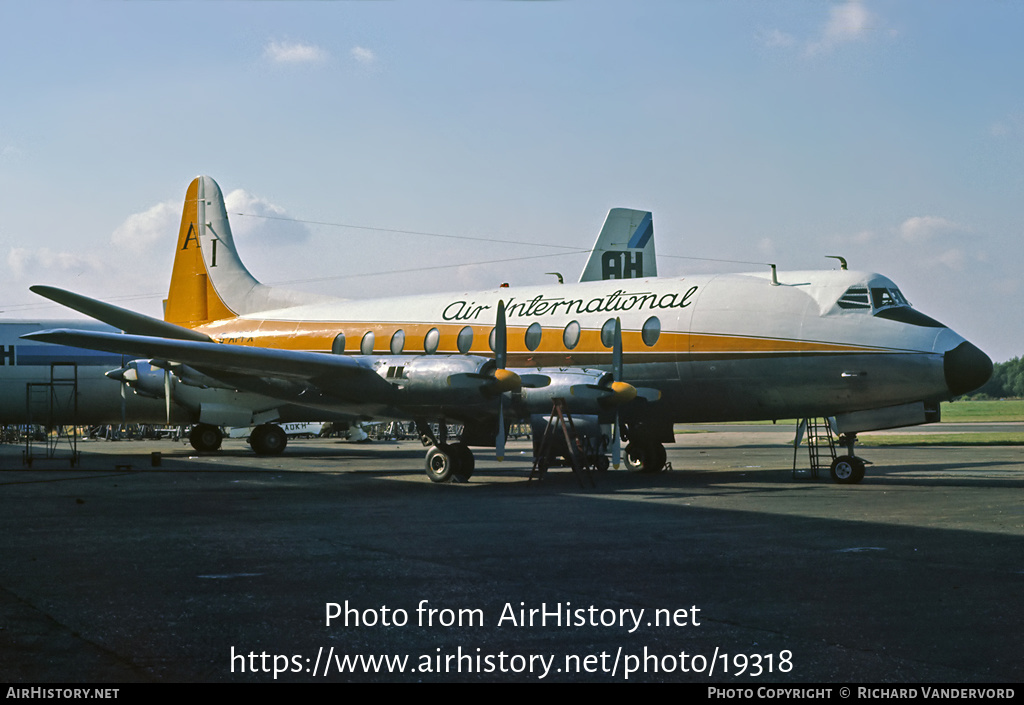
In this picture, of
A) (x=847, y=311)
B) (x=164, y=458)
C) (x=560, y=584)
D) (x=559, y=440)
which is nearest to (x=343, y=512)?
(x=560, y=584)

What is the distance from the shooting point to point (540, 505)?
15.4 m

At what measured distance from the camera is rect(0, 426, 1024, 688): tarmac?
5902 millimetres

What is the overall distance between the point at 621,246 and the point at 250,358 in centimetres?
2182

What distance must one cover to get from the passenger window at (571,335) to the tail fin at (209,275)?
389 inches

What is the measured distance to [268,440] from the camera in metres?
Answer: 33.7

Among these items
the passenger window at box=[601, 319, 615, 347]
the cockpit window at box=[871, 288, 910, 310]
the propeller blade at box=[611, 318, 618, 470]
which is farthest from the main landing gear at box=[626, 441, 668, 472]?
the cockpit window at box=[871, 288, 910, 310]

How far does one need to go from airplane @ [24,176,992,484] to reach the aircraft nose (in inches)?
1.0

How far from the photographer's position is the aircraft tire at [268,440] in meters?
33.6

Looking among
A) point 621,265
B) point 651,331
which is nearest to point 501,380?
point 651,331

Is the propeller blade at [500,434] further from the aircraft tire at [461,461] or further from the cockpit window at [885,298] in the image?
the cockpit window at [885,298]

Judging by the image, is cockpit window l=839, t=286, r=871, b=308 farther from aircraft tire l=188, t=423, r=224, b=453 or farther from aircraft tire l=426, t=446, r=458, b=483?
aircraft tire l=188, t=423, r=224, b=453

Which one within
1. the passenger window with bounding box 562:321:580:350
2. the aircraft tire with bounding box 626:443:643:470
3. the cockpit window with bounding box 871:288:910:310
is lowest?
the aircraft tire with bounding box 626:443:643:470

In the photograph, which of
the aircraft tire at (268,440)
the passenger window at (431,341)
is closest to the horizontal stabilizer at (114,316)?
the passenger window at (431,341)

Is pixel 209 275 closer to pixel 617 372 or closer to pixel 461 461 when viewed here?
pixel 461 461
